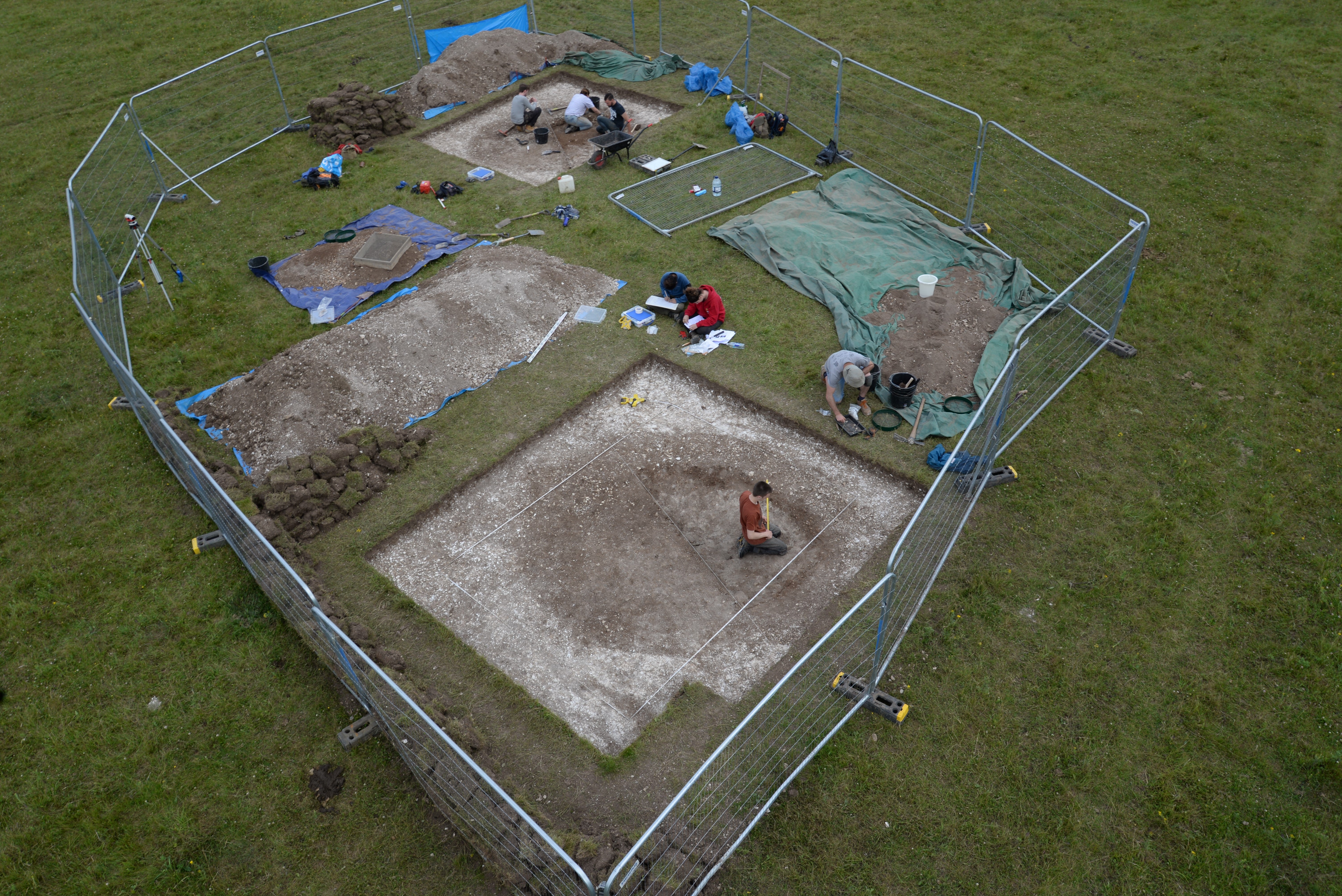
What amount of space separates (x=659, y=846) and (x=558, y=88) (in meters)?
21.1

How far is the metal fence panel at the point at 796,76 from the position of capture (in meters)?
21.3

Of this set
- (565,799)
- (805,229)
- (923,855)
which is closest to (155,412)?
(565,799)

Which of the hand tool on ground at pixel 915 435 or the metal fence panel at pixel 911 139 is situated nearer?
the hand tool on ground at pixel 915 435

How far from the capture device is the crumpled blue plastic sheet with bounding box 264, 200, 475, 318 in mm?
16703

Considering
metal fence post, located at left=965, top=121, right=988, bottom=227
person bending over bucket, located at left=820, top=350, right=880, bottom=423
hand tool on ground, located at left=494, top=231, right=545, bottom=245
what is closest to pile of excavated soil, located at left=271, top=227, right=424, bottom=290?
hand tool on ground, located at left=494, top=231, right=545, bottom=245

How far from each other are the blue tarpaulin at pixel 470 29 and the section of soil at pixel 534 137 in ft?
9.32

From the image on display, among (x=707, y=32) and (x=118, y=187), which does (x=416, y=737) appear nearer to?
(x=118, y=187)

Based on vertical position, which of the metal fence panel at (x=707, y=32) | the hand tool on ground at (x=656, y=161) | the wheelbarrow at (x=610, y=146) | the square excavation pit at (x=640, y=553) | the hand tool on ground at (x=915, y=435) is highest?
the metal fence panel at (x=707, y=32)

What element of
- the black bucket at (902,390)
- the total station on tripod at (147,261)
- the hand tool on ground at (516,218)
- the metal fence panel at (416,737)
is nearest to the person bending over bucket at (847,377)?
the black bucket at (902,390)

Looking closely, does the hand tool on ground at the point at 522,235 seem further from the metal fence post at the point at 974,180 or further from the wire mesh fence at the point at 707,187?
the metal fence post at the point at 974,180

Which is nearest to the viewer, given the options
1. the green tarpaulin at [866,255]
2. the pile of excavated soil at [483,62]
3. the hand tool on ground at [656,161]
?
the green tarpaulin at [866,255]

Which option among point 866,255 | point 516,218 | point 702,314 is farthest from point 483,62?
point 866,255

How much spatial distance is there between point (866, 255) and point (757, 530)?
758 centimetres

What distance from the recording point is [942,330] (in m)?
15.0
